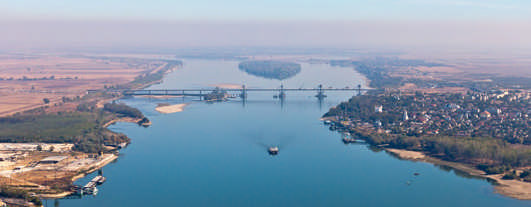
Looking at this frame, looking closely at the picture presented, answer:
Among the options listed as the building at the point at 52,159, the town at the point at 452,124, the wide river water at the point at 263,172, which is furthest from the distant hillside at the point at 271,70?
the building at the point at 52,159

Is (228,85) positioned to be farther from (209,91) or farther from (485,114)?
(485,114)

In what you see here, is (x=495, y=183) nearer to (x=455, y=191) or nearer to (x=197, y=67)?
(x=455, y=191)

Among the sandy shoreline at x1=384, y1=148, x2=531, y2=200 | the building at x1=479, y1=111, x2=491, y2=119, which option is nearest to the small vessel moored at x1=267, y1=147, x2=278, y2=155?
the sandy shoreline at x1=384, y1=148, x2=531, y2=200

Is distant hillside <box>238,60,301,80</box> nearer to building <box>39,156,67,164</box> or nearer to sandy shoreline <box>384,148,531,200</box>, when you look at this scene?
sandy shoreline <box>384,148,531,200</box>

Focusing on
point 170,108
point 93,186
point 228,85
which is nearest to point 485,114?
point 170,108

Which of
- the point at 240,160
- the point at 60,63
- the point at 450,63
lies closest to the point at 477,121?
the point at 240,160
